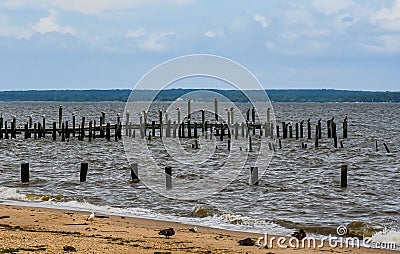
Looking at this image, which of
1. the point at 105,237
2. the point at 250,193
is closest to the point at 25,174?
the point at 250,193

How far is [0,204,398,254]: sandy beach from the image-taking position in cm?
1123

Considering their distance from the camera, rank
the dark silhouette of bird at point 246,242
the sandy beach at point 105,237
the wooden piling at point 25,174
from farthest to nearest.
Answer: the wooden piling at point 25,174 < the dark silhouette of bird at point 246,242 < the sandy beach at point 105,237

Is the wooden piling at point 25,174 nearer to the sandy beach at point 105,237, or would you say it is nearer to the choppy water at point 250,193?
the choppy water at point 250,193

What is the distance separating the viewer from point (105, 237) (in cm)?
1262

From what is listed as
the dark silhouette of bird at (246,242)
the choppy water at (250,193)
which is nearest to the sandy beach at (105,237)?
the dark silhouette of bird at (246,242)

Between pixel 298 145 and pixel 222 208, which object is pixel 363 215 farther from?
pixel 298 145

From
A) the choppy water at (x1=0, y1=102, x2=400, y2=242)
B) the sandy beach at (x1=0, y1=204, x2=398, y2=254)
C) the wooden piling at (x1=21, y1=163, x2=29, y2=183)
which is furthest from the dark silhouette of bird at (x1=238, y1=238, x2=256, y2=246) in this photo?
the wooden piling at (x1=21, y1=163, x2=29, y2=183)

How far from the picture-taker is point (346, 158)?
39.9m

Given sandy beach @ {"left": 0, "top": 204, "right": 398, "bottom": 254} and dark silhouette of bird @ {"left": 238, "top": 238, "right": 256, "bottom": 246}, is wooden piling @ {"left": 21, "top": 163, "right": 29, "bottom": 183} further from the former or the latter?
dark silhouette of bird @ {"left": 238, "top": 238, "right": 256, "bottom": 246}

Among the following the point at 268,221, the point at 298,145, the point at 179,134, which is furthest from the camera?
the point at 179,134

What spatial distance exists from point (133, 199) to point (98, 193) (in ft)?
6.09

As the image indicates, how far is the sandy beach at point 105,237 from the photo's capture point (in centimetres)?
1123

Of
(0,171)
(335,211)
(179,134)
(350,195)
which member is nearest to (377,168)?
(350,195)

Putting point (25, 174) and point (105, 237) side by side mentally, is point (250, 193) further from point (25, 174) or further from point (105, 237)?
point (105, 237)
